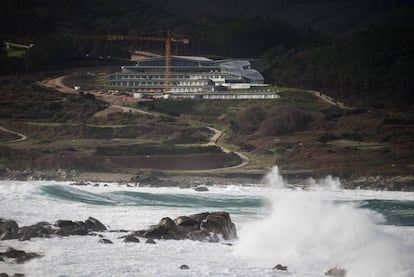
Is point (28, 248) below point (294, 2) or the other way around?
below

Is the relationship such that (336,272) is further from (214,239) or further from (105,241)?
(105,241)

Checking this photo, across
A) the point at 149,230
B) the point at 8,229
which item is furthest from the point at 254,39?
the point at 8,229

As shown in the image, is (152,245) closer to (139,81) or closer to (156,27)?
(139,81)

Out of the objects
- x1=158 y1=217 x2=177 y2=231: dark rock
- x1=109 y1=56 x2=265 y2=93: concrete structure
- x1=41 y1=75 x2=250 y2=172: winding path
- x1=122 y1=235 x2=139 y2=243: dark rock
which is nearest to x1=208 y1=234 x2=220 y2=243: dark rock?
x1=158 y1=217 x2=177 y2=231: dark rock

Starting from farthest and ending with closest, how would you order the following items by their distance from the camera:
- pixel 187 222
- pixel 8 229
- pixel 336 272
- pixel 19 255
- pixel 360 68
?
pixel 360 68 → pixel 187 222 → pixel 8 229 → pixel 19 255 → pixel 336 272

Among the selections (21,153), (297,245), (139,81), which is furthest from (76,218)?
(139,81)

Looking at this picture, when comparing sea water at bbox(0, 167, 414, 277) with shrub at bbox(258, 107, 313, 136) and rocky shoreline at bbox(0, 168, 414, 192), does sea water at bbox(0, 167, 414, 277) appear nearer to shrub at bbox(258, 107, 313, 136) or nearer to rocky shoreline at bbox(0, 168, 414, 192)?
rocky shoreline at bbox(0, 168, 414, 192)
